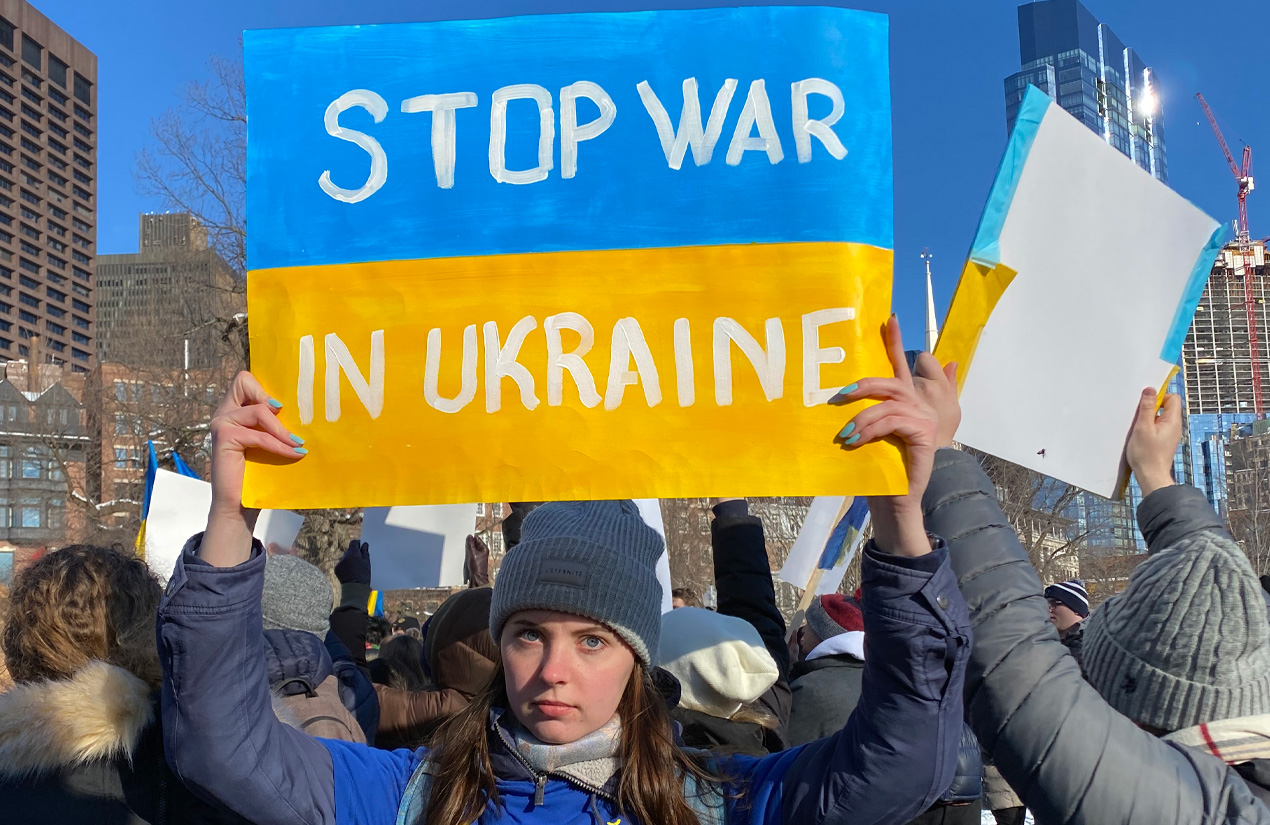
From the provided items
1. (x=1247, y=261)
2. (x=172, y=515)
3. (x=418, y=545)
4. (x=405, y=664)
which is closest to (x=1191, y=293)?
(x=405, y=664)

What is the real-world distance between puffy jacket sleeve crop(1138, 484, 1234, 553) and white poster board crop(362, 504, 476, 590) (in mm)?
3761

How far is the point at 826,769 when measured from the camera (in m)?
1.56

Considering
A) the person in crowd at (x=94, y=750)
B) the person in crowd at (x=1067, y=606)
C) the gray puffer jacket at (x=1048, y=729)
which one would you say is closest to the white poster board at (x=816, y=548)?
the person in crowd at (x=1067, y=606)

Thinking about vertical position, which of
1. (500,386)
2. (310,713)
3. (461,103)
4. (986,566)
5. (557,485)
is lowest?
(310,713)

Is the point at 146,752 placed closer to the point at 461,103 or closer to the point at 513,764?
the point at 513,764

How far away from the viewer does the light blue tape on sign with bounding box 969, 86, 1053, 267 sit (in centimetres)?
213

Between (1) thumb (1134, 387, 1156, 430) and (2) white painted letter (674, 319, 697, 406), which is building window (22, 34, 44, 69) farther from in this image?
(1) thumb (1134, 387, 1156, 430)

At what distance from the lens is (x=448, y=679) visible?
9.41ft

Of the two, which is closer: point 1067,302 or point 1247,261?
point 1067,302

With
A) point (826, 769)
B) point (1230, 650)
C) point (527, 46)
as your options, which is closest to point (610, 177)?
point (527, 46)

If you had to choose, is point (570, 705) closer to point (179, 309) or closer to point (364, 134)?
point (364, 134)

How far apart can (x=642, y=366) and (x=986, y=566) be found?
0.67 m

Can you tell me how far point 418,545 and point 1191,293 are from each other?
386 cm

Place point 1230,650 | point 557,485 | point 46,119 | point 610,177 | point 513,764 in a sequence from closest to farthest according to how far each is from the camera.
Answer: point 1230,650
point 513,764
point 557,485
point 610,177
point 46,119
